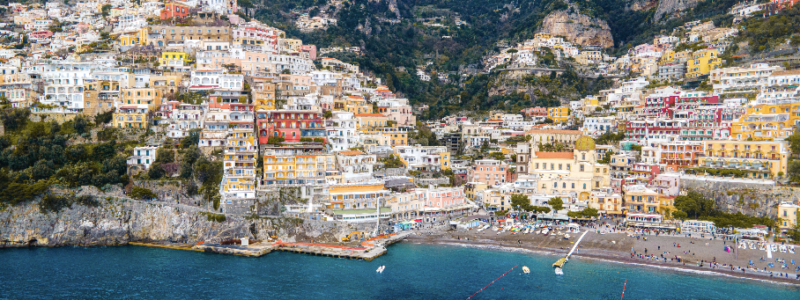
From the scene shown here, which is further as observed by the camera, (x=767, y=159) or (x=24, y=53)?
(x=24, y=53)

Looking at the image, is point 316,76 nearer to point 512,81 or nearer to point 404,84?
point 404,84

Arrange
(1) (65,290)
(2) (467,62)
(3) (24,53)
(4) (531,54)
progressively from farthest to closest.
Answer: (2) (467,62) → (4) (531,54) → (3) (24,53) → (1) (65,290)

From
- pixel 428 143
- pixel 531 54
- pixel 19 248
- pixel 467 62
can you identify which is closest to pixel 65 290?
pixel 19 248

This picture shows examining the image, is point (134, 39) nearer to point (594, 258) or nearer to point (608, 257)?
point (594, 258)

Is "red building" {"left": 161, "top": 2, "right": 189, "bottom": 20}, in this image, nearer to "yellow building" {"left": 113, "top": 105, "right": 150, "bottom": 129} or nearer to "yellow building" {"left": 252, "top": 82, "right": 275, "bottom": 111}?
"yellow building" {"left": 252, "top": 82, "right": 275, "bottom": 111}

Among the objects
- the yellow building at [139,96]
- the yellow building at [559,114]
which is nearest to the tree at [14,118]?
the yellow building at [139,96]

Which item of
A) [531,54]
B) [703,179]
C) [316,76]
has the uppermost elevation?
[531,54]

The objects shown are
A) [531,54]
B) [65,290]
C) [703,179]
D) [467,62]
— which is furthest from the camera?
[467,62]

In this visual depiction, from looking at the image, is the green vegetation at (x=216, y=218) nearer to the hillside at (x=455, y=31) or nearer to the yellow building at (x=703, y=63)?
the hillside at (x=455, y=31)

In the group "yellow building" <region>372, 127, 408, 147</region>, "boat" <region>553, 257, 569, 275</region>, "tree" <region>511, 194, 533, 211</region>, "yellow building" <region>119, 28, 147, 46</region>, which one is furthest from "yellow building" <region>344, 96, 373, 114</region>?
"boat" <region>553, 257, 569, 275</region>
